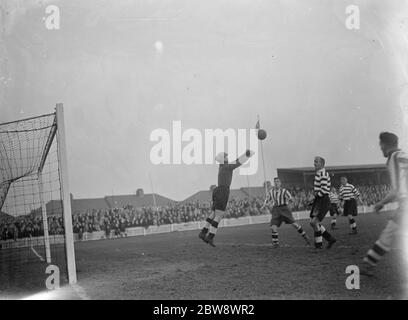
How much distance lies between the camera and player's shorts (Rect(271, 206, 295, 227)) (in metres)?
9.23

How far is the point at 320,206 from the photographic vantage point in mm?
8125

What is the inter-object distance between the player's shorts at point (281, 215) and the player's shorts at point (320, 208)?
113cm

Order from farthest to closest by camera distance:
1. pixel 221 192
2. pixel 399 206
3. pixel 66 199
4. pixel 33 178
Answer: pixel 33 178 < pixel 221 192 < pixel 66 199 < pixel 399 206

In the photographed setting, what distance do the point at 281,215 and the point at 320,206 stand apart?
1.39 meters

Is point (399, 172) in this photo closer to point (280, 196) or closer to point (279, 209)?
point (280, 196)

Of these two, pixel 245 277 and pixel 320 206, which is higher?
pixel 320 206

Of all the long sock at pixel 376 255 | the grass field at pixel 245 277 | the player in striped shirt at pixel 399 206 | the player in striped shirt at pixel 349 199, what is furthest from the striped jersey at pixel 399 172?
the player in striped shirt at pixel 349 199

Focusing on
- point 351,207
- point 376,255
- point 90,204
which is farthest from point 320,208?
point 90,204

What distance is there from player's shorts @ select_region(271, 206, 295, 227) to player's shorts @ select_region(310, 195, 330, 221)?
113 cm

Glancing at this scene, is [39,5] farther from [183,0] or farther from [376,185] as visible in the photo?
[376,185]

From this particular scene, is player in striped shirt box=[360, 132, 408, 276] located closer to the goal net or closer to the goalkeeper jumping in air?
the goalkeeper jumping in air

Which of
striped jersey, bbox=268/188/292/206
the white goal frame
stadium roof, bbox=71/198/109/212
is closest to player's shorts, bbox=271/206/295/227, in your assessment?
striped jersey, bbox=268/188/292/206

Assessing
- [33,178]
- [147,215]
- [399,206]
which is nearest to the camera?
[399,206]
